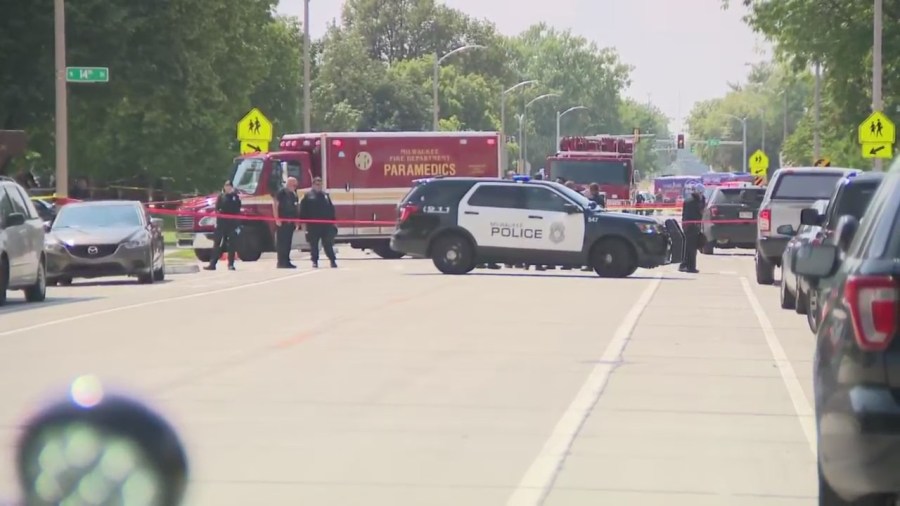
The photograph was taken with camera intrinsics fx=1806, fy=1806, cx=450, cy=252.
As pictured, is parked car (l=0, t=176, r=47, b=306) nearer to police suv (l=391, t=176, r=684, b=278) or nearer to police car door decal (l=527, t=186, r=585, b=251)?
police suv (l=391, t=176, r=684, b=278)

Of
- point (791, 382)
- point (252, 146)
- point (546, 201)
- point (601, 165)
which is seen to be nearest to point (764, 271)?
point (546, 201)

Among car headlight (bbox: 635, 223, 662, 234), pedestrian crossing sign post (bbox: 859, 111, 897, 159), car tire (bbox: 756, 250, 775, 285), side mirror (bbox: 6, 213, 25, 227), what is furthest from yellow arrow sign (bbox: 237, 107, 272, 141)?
side mirror (bbox: 6, 213, 25, 227)

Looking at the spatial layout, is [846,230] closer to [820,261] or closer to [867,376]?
[820,261]

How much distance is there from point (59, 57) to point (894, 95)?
24842 millimetres

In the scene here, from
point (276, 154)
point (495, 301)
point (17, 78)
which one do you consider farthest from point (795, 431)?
point (17, 78)

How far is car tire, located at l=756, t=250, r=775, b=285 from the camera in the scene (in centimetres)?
2922

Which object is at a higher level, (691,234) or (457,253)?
(691,234)

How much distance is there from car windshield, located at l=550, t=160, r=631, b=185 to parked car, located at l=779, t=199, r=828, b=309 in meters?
28.8

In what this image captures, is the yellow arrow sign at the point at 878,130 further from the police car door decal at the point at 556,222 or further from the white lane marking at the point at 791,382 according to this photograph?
the white lane marking at the point at 791,382

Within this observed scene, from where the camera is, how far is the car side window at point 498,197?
31500mm

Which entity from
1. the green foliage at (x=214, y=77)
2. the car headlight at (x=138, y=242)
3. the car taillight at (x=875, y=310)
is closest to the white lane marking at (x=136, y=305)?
the car headlight at (x=138, y=242)

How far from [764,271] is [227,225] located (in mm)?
11075

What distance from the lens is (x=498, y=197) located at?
31.6 m

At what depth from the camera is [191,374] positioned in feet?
47.8
